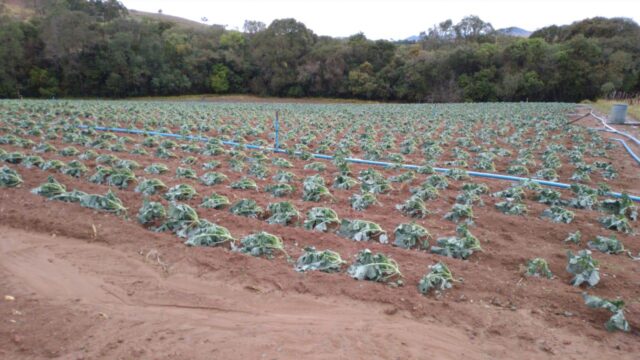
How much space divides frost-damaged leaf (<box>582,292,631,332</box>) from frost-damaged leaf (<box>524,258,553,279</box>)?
2.16 ft

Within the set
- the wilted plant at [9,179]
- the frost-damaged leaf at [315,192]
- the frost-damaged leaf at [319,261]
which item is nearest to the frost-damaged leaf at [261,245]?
the frost-damaged leaf at [319,261]

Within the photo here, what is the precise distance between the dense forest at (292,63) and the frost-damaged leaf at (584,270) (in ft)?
156

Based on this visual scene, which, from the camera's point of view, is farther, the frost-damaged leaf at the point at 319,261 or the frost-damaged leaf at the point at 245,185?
the frost-damaged leaf at the point at 245,185

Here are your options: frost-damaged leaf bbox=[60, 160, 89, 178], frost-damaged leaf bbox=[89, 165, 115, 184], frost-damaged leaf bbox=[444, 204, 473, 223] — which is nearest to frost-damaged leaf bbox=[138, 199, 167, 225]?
frost-damaged leaf bbox=[89, 165, 115, 184]

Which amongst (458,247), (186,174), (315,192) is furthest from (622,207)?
(186,174)

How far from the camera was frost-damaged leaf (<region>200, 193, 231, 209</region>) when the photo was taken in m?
6.83

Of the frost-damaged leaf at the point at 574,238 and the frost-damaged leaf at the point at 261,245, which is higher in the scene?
the frost-damaged leaf at the point at 574,238

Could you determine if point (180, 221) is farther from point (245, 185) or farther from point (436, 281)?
point (436, 281)

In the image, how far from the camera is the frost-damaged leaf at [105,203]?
6452mm

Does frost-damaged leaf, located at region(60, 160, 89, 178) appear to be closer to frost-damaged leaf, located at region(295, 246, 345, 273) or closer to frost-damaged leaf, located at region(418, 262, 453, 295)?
frost-damaged leaf, located at region(295, 246, 345, 273)

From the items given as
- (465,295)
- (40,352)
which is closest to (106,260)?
(40,352)

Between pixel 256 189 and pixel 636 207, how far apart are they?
261 inches

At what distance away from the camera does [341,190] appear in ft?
26.7

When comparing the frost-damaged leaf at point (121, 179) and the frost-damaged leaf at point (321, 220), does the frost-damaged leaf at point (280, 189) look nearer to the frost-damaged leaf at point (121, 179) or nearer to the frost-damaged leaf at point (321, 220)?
the frost-damaged leaf at point (321, 220)
